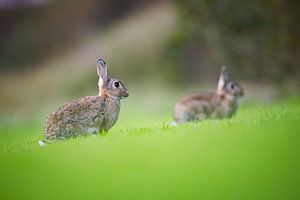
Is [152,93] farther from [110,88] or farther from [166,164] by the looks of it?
[166,164]

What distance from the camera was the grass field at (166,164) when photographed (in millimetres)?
3863

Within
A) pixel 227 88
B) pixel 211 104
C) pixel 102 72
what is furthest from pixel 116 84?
pixel 227 88

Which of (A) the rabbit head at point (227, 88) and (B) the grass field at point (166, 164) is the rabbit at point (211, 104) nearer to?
(A) the rabbit head at point (227, 88)

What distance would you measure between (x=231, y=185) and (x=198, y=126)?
115 centimetres

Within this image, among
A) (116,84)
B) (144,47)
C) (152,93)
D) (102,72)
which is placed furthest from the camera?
(144,47)

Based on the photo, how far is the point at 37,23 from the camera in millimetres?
6680

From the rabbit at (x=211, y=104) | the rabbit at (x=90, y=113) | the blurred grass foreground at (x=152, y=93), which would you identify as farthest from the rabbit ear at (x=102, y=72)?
the rabbit at (x=211, y=104)

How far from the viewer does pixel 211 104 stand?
6.53m

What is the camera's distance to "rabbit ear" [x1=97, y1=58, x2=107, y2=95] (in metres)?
5.24

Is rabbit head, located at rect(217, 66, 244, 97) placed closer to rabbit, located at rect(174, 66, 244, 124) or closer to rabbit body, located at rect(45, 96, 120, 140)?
rabbit, located at rect(174, 66, 244, 124)

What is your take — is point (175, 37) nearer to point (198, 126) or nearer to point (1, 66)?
point (1, 66)

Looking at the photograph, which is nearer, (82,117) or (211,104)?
(82,117)

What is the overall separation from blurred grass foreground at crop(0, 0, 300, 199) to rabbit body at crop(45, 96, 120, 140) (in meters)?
0.15

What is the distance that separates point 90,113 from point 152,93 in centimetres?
189
